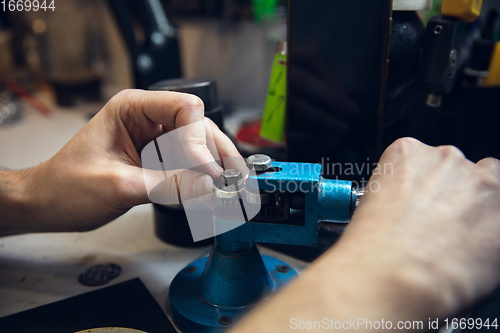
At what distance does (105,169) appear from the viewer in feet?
1.65

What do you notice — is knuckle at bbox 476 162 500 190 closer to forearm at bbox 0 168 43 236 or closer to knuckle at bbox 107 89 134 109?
knuckle at bbox 107 89 134 109

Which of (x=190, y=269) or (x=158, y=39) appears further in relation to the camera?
(x=158, y=39)

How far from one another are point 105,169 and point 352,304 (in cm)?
35

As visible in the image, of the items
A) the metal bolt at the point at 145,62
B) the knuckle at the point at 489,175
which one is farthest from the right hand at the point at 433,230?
the metal bolt at the point at 145,62

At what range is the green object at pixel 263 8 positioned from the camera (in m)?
1.15

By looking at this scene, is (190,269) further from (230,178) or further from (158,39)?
(158,39)

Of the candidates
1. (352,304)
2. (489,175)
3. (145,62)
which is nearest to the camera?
(352,304)

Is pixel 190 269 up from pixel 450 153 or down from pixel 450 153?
down

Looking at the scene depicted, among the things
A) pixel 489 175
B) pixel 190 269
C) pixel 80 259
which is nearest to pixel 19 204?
pixel 80 259

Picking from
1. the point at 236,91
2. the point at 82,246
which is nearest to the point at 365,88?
the point at 82,246

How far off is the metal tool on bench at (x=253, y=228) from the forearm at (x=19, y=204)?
0.25 m

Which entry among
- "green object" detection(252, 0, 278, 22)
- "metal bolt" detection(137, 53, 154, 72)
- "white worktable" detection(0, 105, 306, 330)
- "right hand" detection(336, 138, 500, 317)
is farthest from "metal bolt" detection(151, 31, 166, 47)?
"right hand" detection(336, 138, 500, 317)

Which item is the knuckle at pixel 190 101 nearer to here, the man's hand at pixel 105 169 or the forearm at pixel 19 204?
the man's hand at pixel 105 169

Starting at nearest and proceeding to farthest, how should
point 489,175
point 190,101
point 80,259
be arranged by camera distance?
point 489,175 → point 190,101 → point 80,259
